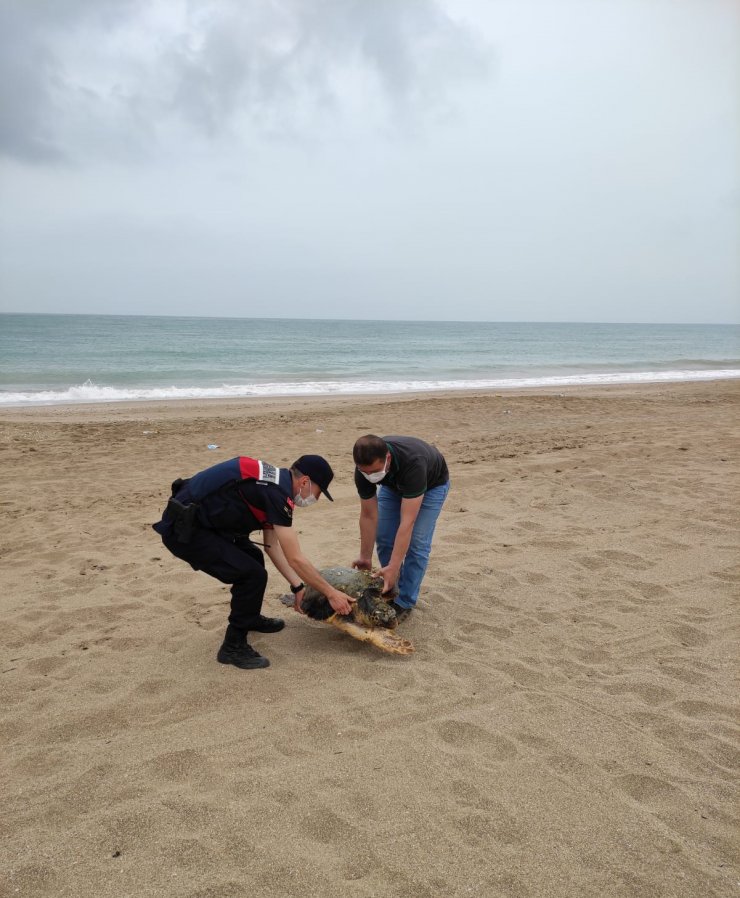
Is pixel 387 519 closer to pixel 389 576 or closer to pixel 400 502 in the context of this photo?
pixel 400 502

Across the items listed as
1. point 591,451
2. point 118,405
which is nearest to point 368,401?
point 118,405

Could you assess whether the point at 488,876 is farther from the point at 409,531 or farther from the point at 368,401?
the point at 368,401

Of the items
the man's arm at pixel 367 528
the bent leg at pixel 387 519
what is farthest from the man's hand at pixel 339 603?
the bent leg at pixel 387 519

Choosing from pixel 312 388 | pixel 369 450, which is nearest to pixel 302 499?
pixel 369 450

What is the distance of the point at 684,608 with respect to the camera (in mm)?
4477

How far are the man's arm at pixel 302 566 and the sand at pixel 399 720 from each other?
0.42 metres

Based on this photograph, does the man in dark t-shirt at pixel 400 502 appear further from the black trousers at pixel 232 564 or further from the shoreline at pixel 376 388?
the shoreline at pixel 376 388

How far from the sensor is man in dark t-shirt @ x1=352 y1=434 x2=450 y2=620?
386cm

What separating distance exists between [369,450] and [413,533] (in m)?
0.83

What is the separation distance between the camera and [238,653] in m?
3.79

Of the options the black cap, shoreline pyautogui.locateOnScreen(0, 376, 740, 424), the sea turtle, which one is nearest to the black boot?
the sea turtle

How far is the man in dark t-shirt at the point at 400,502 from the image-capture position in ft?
12.7

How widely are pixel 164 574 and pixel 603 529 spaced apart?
3912 millimetres

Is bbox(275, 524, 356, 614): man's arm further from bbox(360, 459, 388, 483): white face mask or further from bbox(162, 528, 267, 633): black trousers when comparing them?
bbox(360, 459, 388, 483): white face mask
